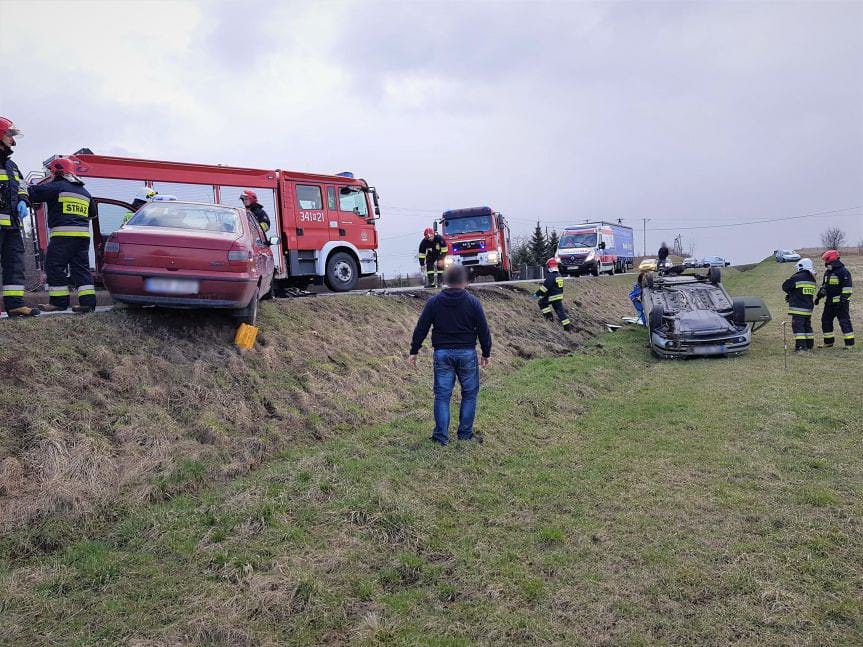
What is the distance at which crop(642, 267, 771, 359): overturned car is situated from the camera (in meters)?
11.7

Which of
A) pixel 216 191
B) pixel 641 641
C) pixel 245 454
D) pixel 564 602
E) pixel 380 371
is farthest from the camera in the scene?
pixel 216 191

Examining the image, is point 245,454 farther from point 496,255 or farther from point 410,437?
point 496,255

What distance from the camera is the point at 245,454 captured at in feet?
17.5

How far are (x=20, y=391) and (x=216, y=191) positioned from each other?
294 inches

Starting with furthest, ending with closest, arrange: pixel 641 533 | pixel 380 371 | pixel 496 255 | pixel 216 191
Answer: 1. pixel 496 255
2. pixel 216 191
3. pixel 380 371
4. pixel 641 533

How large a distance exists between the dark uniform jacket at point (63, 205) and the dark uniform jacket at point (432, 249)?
985 cm

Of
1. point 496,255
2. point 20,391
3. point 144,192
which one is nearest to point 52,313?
point 20,391

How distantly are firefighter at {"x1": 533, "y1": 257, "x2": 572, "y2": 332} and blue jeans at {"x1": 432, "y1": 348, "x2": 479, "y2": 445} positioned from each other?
843 centimetres

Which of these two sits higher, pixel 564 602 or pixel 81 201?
pixel 81 201

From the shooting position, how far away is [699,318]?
12156mm

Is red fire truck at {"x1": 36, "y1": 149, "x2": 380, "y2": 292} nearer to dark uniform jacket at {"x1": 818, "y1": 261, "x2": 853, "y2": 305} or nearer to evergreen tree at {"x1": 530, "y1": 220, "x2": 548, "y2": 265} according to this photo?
dark uniform jacket at {"x1": 818, "y1": 261, "x2": 853, "y2": 305}

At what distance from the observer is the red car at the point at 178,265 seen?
6.18 metres

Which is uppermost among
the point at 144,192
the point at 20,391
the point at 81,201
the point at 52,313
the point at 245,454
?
the point at 144,192

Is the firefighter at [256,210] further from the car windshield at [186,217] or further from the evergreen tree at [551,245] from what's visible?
the evergreen tree at [551,245]
